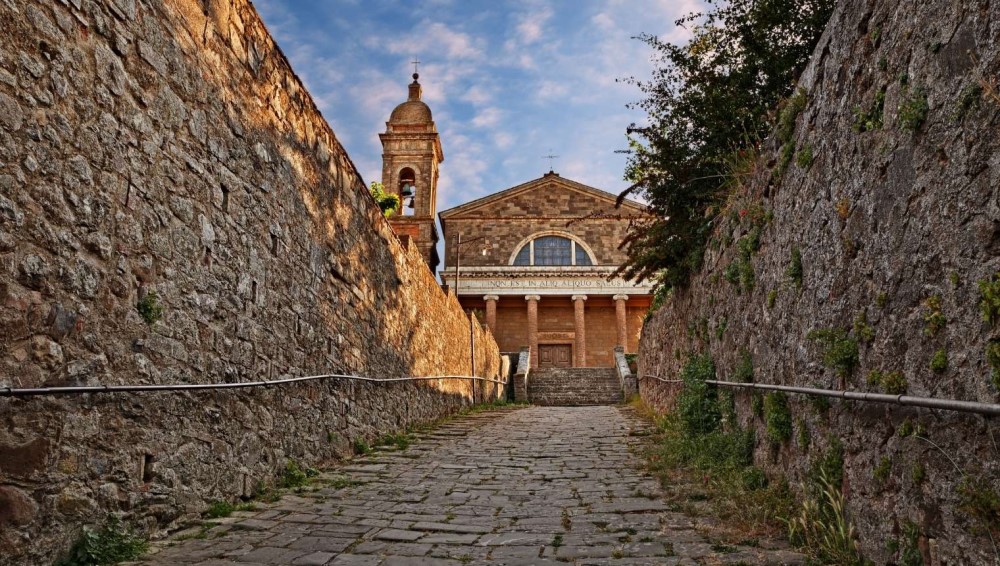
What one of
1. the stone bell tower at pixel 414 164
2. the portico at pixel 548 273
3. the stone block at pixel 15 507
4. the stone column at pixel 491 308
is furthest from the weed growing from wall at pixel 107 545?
the stone column at pixel 491 308

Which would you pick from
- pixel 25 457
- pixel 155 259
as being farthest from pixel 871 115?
pixel 25 457

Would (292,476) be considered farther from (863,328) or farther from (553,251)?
(553,251)

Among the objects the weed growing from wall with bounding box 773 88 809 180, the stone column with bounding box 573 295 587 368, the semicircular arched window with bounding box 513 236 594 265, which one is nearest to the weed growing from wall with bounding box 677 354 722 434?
the weed growing from wall with bounding box 773 88 809 180

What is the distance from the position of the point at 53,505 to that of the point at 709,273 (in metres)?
6.04

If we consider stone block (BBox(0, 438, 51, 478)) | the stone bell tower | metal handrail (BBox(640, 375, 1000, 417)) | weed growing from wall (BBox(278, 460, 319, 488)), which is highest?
the stone bell tower

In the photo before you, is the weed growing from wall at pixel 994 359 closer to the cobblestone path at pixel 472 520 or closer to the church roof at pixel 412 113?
the cobblestone path at pixel 472 520

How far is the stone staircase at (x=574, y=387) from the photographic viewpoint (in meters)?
19.9

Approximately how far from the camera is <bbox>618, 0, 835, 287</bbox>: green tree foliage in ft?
21.9

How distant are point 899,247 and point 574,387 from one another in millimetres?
19030

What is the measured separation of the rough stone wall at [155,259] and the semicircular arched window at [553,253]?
2630 centimetres

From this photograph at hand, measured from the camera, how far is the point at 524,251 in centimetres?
3325

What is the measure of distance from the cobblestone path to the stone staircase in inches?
490

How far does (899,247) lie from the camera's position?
287cm

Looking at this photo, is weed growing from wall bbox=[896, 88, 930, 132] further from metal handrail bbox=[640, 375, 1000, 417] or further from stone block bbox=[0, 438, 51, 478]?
stone block bbox=[0, 438, 51, 478]
